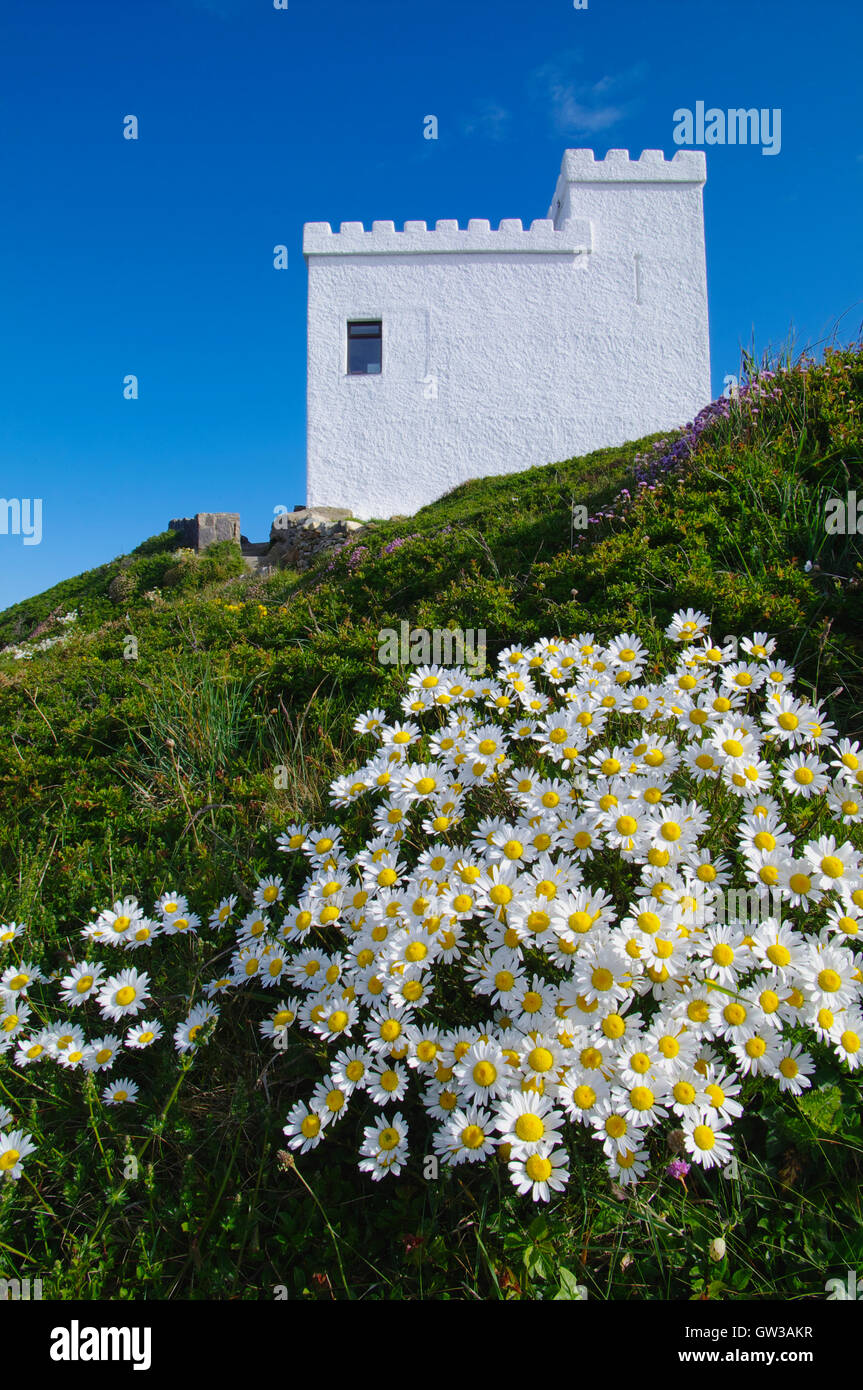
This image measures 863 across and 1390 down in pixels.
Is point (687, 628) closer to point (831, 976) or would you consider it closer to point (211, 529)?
Answer: point (831, 976)

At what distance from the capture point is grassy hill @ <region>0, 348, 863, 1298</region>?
1.82 m

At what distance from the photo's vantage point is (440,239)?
56.3 ft

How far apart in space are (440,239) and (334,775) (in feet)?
56.7

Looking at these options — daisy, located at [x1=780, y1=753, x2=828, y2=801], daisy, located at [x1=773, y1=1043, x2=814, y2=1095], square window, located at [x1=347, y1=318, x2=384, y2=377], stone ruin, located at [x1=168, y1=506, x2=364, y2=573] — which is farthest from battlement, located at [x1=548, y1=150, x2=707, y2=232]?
daisy, located at [x1=773, y1=1043, x2=814, y2=1095]

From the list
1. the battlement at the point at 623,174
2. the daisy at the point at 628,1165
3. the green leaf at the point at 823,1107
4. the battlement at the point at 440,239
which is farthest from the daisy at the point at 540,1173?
the battlement at the point at 623,174

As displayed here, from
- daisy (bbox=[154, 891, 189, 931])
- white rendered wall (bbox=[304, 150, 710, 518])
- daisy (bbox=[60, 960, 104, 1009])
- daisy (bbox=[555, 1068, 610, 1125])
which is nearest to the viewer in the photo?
daisy (bbox=[555, 1068, 610, 1125])

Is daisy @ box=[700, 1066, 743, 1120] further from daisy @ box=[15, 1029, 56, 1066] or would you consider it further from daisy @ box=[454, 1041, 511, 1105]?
daisy @ box=[15, 1029, 56, 1066]

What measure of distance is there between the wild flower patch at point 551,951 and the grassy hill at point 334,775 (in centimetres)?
14

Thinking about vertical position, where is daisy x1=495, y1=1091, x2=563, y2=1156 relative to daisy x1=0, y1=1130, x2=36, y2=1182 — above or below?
above

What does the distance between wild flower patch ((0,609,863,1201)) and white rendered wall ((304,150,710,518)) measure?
15050 millimetres

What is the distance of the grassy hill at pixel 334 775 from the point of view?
5.97 feet

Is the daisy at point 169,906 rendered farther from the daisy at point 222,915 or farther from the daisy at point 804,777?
Result: the daisy at point 804,777

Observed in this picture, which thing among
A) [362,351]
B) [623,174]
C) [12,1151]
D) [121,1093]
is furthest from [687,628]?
[623,174]
